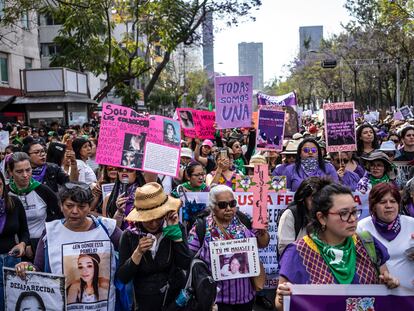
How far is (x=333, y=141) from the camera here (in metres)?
7.67

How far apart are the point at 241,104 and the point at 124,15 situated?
17.0 m

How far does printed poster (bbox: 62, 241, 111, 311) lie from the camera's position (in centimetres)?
387

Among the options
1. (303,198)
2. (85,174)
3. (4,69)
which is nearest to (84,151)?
(85,174)

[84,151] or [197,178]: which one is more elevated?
[84,151]

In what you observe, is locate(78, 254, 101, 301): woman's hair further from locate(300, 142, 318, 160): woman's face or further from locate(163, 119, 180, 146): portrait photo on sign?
locate(300, 142, 318, 160): woman's face

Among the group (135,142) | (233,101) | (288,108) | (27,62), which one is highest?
(27,62)

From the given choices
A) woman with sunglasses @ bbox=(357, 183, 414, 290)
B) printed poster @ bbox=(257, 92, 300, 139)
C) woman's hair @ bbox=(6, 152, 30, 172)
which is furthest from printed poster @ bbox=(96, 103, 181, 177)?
printed poster @ bbox=(257, 92, 300, 139)

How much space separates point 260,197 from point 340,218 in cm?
129

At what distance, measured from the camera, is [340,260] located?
303 centimetres

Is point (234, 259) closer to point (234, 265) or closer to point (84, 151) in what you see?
point (234, 265)

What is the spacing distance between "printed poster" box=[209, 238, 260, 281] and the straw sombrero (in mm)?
424

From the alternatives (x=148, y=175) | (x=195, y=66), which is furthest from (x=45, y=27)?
(x=195, y=66)

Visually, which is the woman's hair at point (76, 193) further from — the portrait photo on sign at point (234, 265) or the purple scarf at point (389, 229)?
the purple scarf at point (389, 229)

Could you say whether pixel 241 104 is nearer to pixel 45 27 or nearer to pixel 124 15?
pixel 124 15
